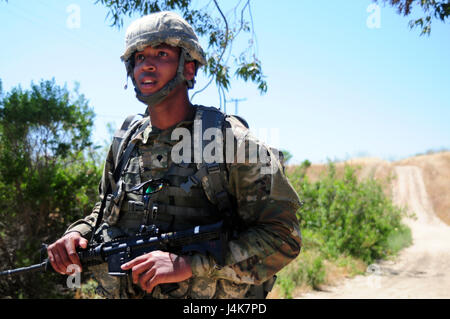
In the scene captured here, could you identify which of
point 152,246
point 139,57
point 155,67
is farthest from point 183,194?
point 139,57

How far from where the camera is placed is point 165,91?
204cm

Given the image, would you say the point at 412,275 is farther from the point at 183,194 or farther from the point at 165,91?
the point at 165,91

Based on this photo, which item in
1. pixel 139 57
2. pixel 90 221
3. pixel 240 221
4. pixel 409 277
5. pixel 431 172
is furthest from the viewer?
pixel 431 172

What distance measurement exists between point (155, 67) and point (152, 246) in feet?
2.82

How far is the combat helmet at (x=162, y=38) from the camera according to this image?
2.03 metres

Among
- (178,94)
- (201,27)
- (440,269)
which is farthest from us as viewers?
(440,269)

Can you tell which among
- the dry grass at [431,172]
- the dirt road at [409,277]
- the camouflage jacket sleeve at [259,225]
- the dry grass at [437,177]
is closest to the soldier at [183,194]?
the camouflage jacket sleeve at [259,225]

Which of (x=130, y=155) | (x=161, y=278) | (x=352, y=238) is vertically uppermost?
(x=130, y=155)

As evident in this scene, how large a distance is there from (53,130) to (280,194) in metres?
4.68

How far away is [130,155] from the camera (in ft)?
7.11

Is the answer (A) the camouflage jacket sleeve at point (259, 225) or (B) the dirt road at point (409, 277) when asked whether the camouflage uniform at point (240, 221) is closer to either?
(A) the camouflage jacket sleeve at point (259, 225)

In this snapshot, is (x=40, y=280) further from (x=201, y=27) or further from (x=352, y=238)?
(x=352, y=238)

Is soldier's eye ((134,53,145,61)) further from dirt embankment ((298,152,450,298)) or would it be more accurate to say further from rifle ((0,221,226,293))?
dirt embankment ((298,152,450,298))
